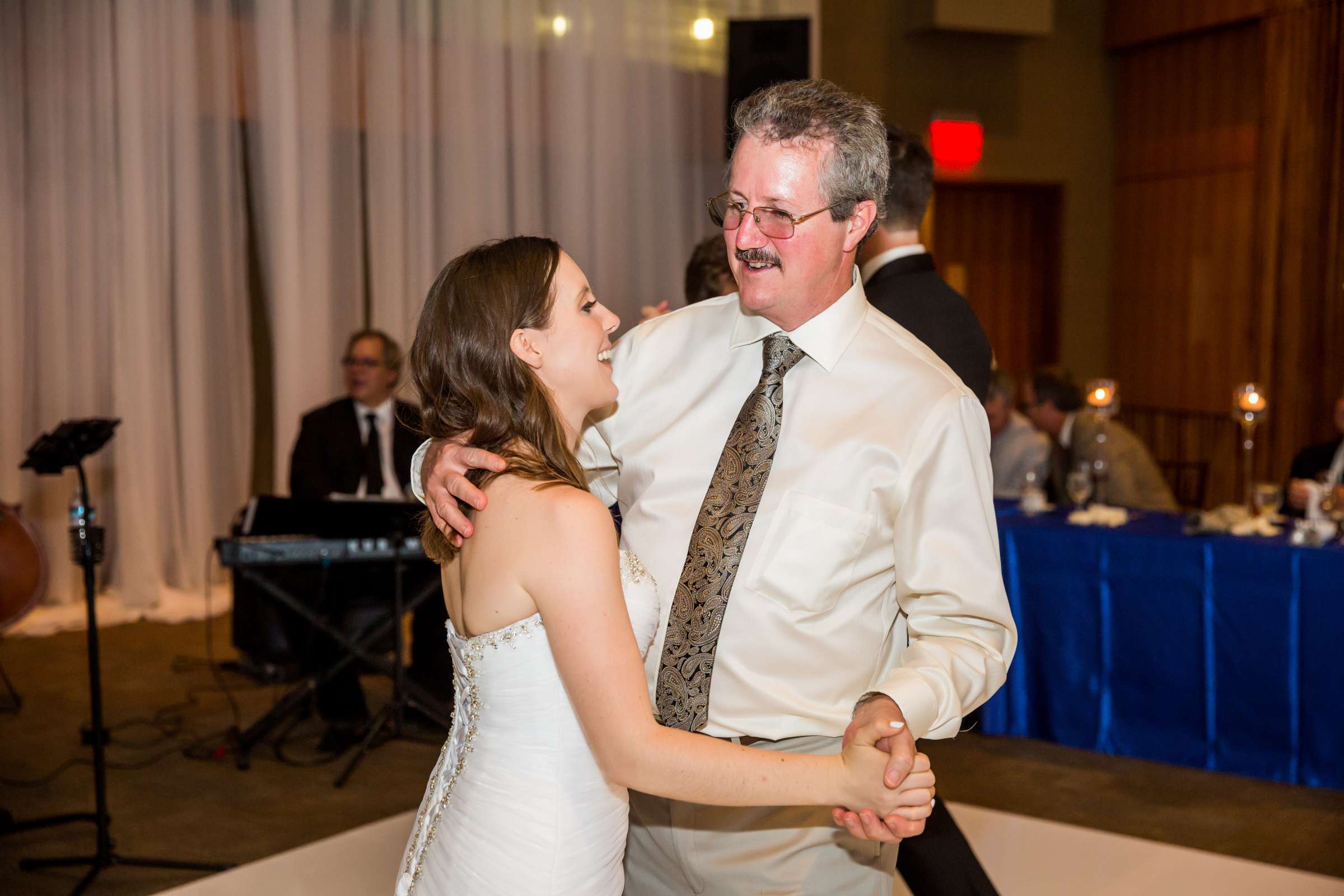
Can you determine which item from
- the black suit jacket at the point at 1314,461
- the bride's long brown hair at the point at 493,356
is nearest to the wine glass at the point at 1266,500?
the black suit jacket at the point at 1314,461

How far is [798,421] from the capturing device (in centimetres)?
178

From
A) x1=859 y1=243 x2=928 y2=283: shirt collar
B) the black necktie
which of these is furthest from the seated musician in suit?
x1=859 y1=243 x2=928 y2=283: shirt collar

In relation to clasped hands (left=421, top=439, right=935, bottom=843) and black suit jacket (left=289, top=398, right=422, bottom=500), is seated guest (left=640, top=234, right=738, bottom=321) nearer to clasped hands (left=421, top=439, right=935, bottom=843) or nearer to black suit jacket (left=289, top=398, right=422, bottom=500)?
clasped hands (left=421, top=439, right=935, bottom=843)

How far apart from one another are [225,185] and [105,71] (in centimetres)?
77

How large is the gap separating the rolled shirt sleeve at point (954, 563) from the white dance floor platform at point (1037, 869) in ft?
5.13

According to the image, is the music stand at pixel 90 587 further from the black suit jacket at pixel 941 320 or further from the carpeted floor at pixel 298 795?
the black suit jacket at pixel 941 320

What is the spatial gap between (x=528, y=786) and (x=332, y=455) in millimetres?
3824

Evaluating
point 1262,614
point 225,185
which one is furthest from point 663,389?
point 225,185

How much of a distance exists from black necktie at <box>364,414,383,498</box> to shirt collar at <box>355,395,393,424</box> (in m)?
0.09

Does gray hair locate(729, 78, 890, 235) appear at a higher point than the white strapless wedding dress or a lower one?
higher

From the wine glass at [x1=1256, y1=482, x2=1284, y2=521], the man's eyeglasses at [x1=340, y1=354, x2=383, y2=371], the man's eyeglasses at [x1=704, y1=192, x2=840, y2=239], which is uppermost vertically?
the man's eyeglasses at [x1=704, y1=192, x2=840, y2=239]

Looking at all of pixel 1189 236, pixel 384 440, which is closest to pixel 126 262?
pixel 384 440

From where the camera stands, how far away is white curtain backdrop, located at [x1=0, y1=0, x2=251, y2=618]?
6.25 m

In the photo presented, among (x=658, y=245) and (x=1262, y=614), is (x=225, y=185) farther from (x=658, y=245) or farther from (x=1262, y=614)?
(x=1262, y=614)
